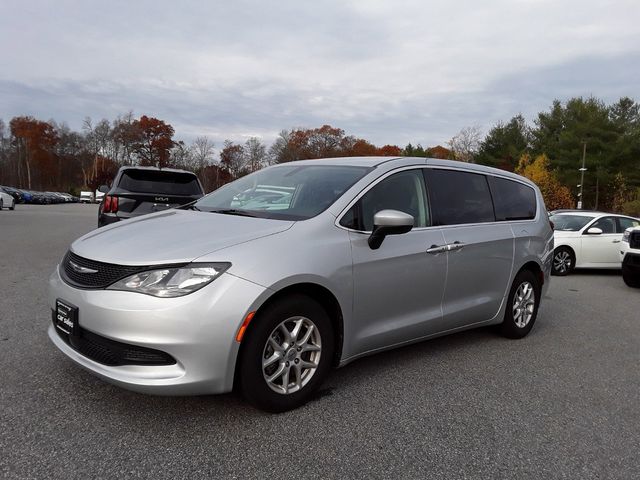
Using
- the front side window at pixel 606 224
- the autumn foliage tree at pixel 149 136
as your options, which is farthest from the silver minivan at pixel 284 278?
the autumn foliage tree at pixel 149 136

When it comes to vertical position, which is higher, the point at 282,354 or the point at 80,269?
the point at 80,269

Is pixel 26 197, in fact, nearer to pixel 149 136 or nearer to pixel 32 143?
pixel 149 136

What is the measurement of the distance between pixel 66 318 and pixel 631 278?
30.7ft

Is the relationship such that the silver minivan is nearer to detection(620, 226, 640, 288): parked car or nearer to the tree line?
detection(620, 226, 640, 288): parked car

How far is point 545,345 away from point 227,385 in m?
3.54

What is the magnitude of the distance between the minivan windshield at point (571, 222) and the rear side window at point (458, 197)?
23.1ft

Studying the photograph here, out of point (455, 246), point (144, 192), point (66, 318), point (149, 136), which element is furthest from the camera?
point (149, 136)

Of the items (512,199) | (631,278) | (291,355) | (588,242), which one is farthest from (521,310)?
(588,242)

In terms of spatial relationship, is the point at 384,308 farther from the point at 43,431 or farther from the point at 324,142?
the point at 324,142

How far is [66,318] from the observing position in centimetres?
311

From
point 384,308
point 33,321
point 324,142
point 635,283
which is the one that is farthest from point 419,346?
point 324,142

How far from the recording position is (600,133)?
47.4 metres

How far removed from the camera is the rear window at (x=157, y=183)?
8.55m

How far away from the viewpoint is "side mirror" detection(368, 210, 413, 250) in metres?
3.40
